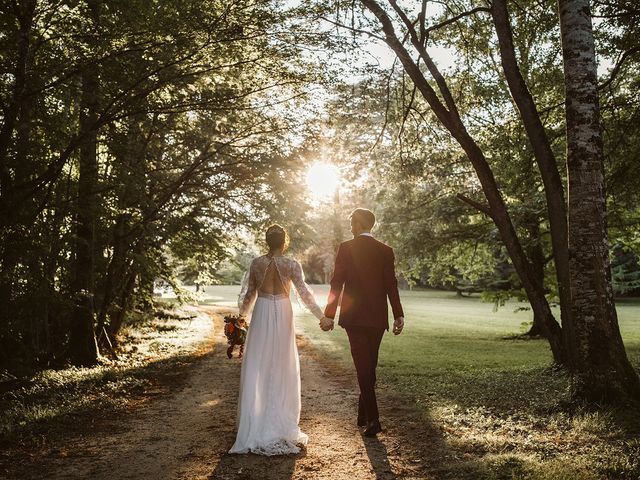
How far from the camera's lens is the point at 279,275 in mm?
5941

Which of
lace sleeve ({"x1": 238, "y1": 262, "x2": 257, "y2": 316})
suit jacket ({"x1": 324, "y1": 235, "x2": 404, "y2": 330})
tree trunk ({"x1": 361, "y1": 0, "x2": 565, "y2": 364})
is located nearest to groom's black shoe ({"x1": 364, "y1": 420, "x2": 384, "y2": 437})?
suit jacket ({"x1": 324, "y1": 235, "x2": 404, "y2": 330})

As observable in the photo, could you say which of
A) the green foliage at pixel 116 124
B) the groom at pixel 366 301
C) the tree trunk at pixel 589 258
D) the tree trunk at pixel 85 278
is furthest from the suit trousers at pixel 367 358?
the tree trunk at pixel 85 278

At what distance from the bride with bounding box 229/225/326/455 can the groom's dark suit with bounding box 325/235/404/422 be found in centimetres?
37

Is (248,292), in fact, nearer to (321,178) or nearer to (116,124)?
(116,124)

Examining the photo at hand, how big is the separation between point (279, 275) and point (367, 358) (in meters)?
1.29

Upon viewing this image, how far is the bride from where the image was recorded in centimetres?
528

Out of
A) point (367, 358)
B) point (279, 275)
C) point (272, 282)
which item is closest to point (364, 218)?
point (279, 275)

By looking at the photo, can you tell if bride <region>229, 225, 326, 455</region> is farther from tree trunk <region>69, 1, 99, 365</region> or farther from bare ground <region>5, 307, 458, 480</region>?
tree trunk <region>69, 1, 99, 365</region>

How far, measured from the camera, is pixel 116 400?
7.97 m

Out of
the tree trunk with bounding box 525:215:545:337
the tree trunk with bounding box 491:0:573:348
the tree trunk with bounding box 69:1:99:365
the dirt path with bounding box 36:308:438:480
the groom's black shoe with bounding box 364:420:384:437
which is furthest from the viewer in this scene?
the tree trunk with bounding box 525:215:545:337

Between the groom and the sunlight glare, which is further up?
the sunlight glare

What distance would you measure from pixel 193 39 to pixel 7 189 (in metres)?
3.40

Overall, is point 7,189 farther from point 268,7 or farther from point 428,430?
point 428,430

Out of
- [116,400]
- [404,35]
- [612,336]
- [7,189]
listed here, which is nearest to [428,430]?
[612,336]
